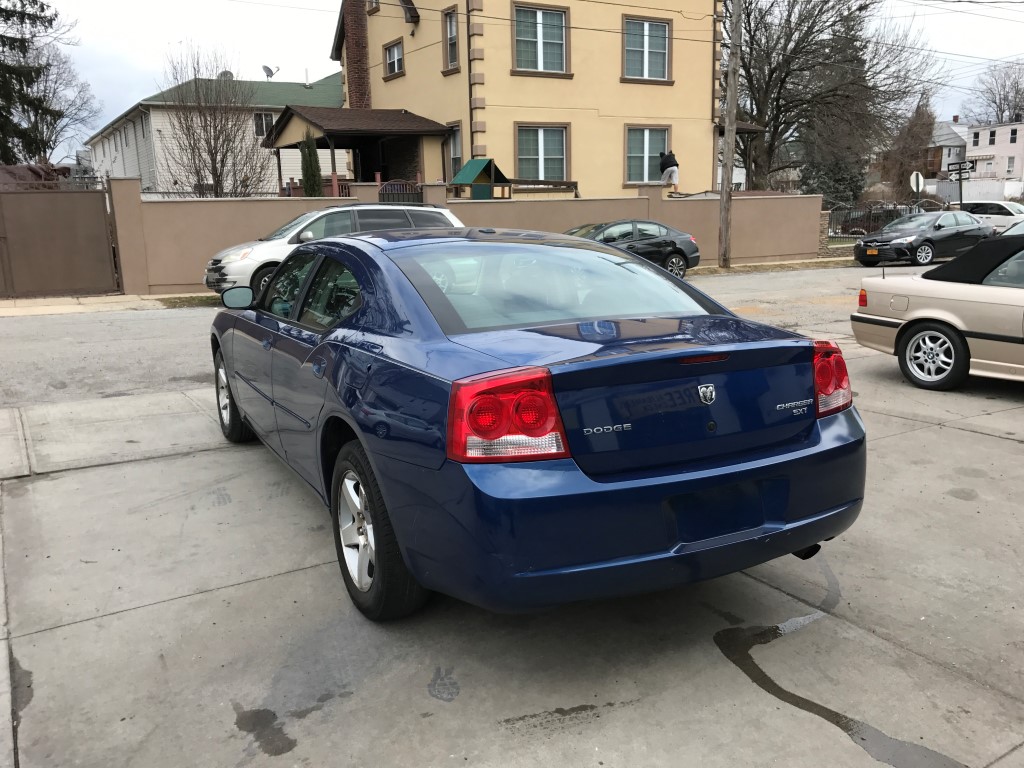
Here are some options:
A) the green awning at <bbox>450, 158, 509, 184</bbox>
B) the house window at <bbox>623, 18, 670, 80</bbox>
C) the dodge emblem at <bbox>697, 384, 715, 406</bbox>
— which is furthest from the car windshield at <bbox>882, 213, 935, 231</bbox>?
the dodge emblem at <bbox>697, 384, 715, 406</bbox>

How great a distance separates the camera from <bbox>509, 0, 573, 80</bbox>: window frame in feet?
78.2

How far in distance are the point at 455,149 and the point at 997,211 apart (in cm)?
2094

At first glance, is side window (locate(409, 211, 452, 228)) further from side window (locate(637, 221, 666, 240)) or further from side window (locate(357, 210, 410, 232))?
side window (locate(637, 221, 666, 240))

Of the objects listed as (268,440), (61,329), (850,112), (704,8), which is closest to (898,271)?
(704,8)

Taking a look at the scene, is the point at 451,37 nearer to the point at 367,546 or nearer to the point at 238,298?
the point at 238,298

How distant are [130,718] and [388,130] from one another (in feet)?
75.9

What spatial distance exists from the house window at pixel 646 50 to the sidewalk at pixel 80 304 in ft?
50.9

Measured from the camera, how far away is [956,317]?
7.30m

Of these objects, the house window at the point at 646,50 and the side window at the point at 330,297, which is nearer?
the side window at the point at 330,297

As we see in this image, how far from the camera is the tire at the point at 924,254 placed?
23.4 meters

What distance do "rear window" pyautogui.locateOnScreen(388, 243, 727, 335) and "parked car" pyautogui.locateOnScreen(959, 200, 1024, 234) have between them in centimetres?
3005

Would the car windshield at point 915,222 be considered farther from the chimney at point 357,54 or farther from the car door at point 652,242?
the chimney at point 357,54

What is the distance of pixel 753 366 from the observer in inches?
119

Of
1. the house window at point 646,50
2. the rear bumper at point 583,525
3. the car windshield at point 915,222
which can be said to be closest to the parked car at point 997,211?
the car windshield at point 915,222
